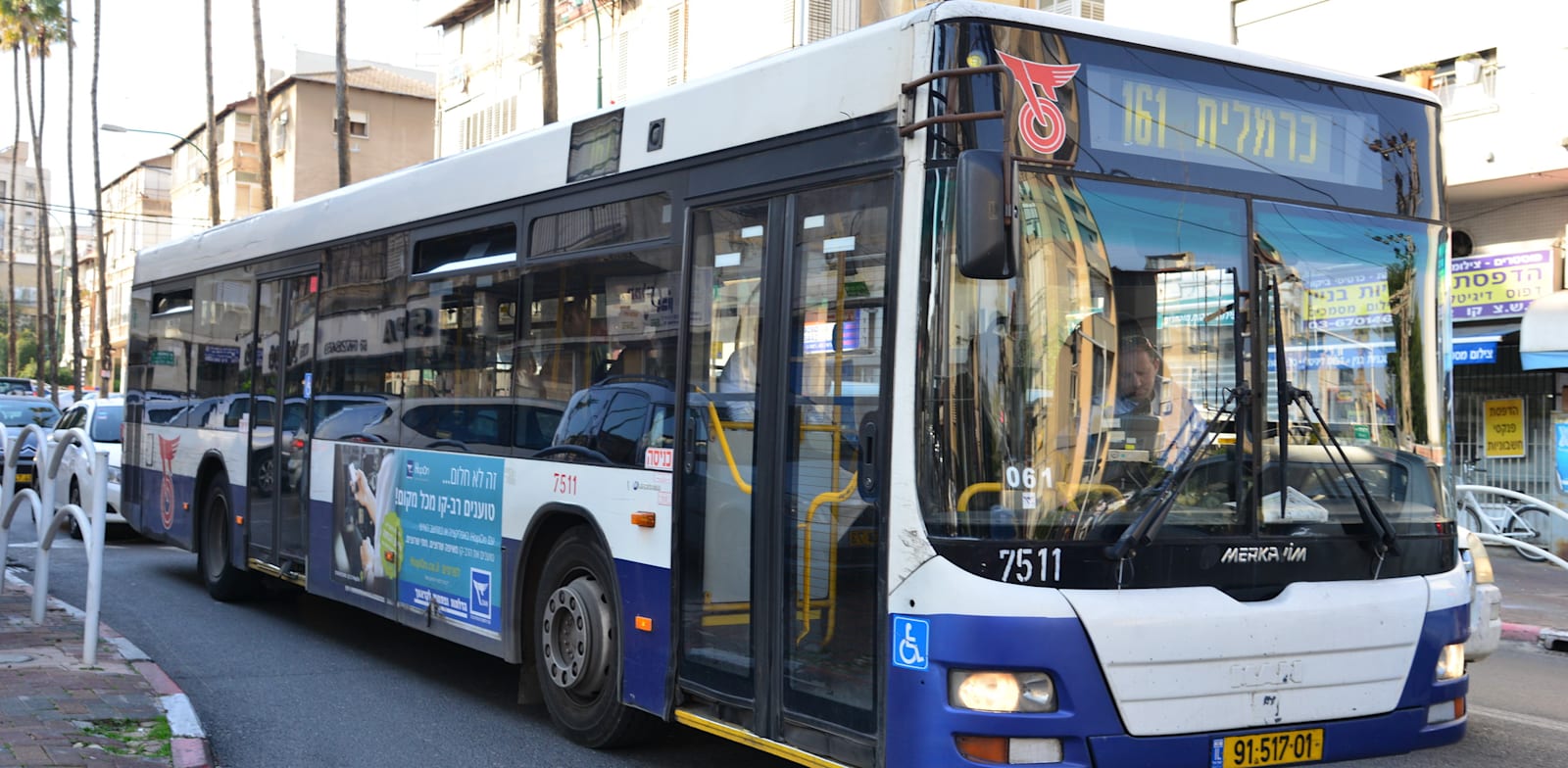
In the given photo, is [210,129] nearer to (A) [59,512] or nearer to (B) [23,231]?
(A) [59,512]

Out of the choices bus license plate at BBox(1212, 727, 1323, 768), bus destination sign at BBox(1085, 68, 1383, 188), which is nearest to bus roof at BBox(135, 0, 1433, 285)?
bus destination sign at BBox(1085, 68, 1383, 188)

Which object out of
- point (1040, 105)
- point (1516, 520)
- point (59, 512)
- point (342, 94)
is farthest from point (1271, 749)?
point (342, 94)

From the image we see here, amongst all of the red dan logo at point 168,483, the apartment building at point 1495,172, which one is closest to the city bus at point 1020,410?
the red dan logo at point 168,483

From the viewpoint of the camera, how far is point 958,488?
489cm

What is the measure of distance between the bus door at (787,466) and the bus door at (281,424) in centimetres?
497

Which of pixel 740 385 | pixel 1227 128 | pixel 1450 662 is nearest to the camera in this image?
pixel 1227 128

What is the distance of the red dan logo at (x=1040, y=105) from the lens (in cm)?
495

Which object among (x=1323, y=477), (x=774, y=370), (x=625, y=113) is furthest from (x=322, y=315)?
(x=1323, y=477)

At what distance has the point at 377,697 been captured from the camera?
8.40 metres

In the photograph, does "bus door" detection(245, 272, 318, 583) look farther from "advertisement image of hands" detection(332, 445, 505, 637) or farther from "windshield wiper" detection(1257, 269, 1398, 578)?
"windshield wiper" detection(1257, 269, 1398, 578)

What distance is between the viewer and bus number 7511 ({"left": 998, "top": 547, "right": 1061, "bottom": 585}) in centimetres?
480

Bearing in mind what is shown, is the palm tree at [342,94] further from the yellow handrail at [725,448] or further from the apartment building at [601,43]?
the yellow handrail at [725,448]

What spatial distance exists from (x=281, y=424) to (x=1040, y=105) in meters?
7.34

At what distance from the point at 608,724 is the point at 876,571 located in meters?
2.29
